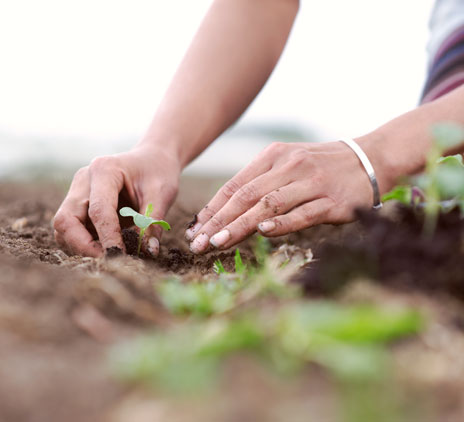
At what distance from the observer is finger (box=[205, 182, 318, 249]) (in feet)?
5.30

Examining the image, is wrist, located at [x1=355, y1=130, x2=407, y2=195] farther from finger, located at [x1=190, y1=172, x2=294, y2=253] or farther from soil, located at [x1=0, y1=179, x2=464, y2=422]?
soil, located at [x1=0, y1=179, x2=464, y2=422]

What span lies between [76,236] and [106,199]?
18cm

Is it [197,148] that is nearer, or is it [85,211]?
[85,211]

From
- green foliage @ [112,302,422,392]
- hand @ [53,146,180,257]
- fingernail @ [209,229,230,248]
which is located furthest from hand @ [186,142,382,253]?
green foliage @ [112,302,422,392]

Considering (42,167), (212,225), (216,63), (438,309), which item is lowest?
(42,167)

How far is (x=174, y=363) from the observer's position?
656mm

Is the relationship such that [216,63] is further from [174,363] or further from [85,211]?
[174,363]

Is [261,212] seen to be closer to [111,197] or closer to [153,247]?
[153,247]

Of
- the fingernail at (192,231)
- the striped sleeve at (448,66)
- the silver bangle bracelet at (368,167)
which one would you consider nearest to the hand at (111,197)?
the fingernail at (192,231)

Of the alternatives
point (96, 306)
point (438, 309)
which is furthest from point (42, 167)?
point (438, 309)

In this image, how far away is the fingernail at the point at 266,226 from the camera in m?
1.59

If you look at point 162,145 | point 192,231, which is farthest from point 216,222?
point 162,145

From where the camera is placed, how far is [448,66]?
2.59 metres

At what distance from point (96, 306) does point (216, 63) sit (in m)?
1.88
